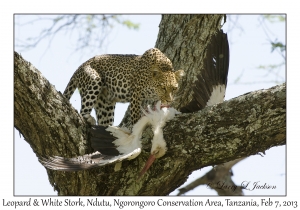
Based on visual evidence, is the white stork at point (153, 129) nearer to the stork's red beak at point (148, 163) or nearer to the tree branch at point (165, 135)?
the stork's red beak at point (148, 163)

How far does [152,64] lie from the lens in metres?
6.44

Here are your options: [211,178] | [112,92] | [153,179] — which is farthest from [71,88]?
[211,178]

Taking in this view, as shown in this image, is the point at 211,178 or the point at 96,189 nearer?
the point at 96,189

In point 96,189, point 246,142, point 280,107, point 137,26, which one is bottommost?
point 96,189

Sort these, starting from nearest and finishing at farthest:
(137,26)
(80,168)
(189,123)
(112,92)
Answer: (80,168)
(189,123)
(112,92)
(137,26)

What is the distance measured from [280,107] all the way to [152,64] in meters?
2.51

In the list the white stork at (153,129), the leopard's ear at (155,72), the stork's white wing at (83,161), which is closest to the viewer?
the stork's white wing at (83,161)

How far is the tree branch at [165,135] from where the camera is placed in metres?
4.31

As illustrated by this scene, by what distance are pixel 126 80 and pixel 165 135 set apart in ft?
6.41

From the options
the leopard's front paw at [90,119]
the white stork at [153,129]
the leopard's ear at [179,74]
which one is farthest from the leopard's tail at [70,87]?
the white stork at [153,129]

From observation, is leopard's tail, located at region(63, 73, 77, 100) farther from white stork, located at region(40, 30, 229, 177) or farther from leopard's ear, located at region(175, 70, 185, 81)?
white stork, located at region(40, 30, 229, 177)

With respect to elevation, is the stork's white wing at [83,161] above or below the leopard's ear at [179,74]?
below

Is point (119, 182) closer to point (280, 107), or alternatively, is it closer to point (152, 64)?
point (280, 107)

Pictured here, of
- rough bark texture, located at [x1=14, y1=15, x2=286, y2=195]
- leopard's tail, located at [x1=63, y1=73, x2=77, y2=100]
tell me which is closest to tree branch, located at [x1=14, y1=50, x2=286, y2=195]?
rough bark texture, located at [x1=14, y1=15, x2=286, y2=195]
